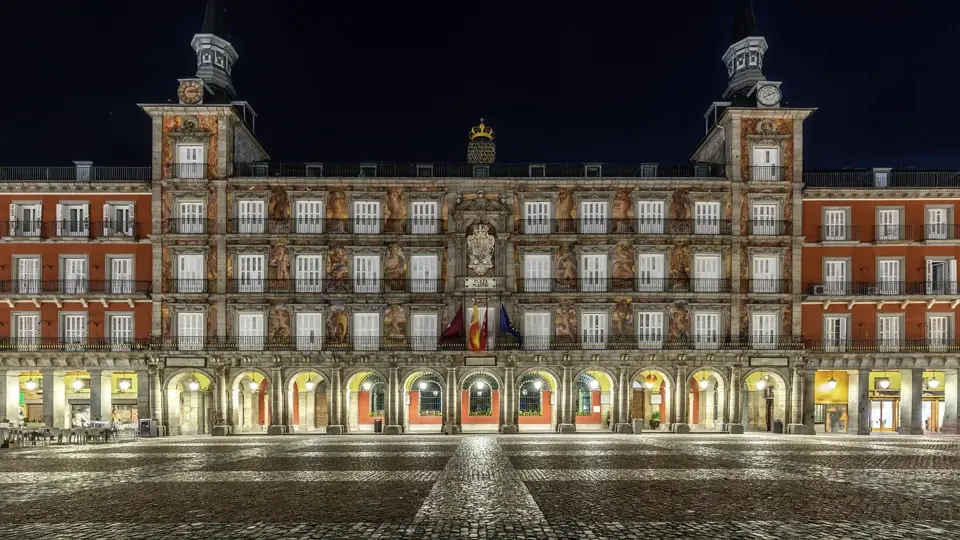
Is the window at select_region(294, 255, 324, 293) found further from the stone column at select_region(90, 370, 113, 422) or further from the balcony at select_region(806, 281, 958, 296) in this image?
the balcony at select_region(806, 281, 958, 296)

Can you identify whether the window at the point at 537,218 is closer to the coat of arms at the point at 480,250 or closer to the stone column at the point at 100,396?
the coat of arms at the point at 480,250

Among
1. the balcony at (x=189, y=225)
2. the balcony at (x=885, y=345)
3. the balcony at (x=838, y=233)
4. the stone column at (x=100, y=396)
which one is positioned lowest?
the stone column at (x=100, y=396)

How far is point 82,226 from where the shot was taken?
5134cm

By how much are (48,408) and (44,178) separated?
14159 millimetres

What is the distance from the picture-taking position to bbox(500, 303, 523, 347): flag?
50.6m

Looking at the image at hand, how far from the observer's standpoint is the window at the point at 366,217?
51.9 meters

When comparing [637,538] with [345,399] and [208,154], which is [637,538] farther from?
[208,154]

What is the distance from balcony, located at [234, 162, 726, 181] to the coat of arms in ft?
12.5

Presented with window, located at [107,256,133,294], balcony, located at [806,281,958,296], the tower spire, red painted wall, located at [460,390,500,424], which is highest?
the tower spire

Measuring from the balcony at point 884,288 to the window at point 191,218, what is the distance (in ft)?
124

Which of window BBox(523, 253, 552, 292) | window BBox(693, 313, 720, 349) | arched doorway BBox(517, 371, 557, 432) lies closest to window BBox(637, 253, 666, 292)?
window BBox(693, 313, 720, 349)

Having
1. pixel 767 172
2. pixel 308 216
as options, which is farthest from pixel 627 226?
pixel 308 216

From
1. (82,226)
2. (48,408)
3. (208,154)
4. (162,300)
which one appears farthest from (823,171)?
(48,408)

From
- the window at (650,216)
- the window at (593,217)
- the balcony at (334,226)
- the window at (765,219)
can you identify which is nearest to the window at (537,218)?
the window at (593,217)
